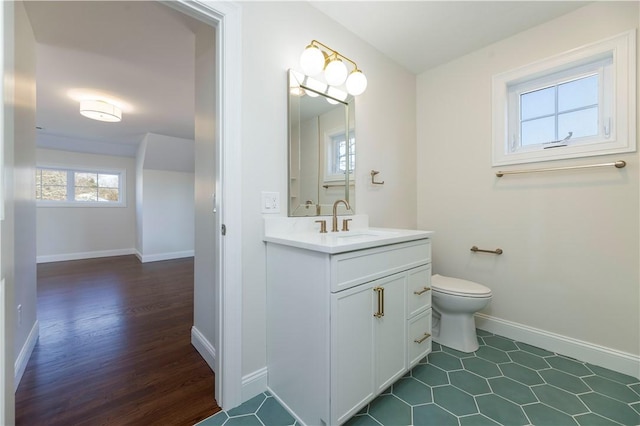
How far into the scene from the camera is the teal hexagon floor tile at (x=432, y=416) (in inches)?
47.9

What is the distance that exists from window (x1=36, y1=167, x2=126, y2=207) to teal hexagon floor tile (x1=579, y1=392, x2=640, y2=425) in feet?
22.8

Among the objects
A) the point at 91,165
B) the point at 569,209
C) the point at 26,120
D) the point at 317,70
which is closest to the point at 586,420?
the point at 569,209

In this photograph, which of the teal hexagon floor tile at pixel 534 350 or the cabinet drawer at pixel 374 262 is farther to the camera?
the teal hexagon floor tile at pixel 534 350

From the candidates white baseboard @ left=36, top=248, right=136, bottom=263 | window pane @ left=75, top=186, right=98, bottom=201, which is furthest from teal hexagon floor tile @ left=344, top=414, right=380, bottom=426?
window pane @ left=75, top=186, right=98, bottom=201

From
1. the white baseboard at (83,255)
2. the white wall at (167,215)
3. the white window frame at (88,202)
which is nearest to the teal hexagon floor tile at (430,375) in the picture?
the white wall at (167,215)

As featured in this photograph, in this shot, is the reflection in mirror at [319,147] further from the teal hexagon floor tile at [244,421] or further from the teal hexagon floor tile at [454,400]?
the teal hexagon floor tile at [454,400]

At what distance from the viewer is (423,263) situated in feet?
5.34

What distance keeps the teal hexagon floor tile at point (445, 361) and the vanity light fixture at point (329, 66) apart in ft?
6.12

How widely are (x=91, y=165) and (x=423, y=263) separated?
626cm

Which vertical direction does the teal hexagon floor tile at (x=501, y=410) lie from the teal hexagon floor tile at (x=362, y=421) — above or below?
above

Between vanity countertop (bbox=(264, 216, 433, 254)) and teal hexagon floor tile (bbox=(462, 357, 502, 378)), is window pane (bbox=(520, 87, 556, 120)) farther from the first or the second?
teal hexagon floor tile (bbox=(462, 357, 502, 378))

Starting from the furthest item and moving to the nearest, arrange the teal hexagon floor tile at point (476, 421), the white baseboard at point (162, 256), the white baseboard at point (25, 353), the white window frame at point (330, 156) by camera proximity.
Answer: the white baseboard at point (162, 256) → the white window frame at point (330, 156) → the white baseboard at point (25, 353) → the teal hexagon floor tile at point (476, 421)

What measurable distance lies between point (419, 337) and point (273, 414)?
0.91m

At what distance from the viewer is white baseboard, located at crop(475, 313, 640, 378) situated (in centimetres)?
158
